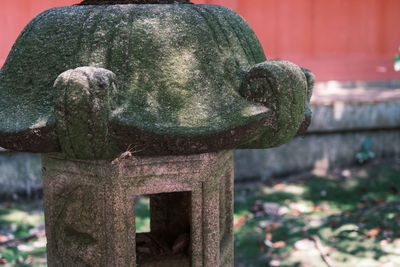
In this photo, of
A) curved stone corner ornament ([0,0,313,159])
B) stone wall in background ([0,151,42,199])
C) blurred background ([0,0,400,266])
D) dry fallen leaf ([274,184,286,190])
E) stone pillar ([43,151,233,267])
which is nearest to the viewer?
curved stone corner ornament ([0,0,313,159])

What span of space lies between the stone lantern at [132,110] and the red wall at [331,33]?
4007 millimetres

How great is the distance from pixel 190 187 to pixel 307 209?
292cm

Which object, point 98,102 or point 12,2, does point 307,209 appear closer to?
point 98,102

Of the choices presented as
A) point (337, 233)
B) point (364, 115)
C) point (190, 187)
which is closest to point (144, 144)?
point (190, 187)

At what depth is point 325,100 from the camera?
5.68m

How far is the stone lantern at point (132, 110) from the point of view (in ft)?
6.14

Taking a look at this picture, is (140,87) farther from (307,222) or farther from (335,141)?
(335,141)

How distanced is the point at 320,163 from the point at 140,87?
4253 millimetres

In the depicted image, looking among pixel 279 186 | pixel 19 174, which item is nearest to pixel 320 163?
pixel 279 186

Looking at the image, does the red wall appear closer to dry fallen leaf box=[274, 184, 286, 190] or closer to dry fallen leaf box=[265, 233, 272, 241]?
dry fallen leaf box=[274, 184, 286, 190]

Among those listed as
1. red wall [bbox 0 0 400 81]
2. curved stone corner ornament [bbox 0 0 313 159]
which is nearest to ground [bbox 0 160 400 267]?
red wall [bbox 0 0 400 81]

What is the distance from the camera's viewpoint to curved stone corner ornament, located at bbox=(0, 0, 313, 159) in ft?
6.07

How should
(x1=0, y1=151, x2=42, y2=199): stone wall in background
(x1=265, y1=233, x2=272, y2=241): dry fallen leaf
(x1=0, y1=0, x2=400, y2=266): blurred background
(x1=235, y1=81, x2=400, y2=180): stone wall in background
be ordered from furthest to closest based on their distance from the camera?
(x1=235, y1=81, x2=400, y2=180): stone wall in background < (x1=0, y1=151, x2=42, y2=199): stone wall in background < (x1=265, y1=233, x2=272, y2=241): dry fallen leaf < (x1=0, y1=0, x2=400, y2=266): blurred background

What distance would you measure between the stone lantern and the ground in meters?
1.71
